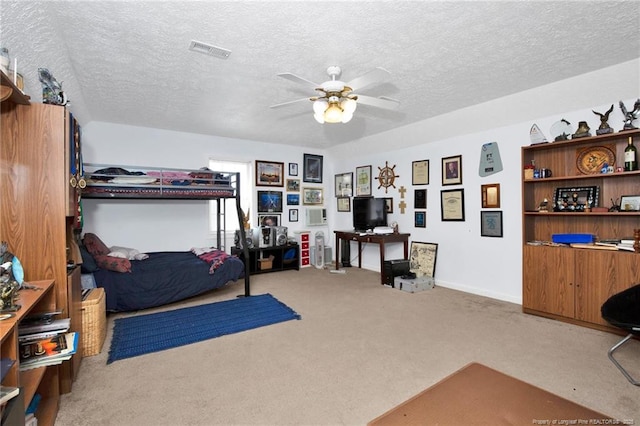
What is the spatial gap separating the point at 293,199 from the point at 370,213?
5.28ft

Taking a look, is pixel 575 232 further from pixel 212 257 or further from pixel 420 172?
pixel 212 257

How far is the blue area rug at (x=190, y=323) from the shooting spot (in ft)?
8.82

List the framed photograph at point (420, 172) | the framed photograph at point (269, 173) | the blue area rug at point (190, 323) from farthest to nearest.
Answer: the framed photograph at point (269, 173)
the framed photograph at point (420, 172)
the blue area rug at point (190, 323)

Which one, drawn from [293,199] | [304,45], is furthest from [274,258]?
[304,45]

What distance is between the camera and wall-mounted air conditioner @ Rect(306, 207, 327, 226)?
631 cm

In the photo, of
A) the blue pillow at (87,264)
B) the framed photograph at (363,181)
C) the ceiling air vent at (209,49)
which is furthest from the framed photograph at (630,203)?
the blue pillow at (87,264)

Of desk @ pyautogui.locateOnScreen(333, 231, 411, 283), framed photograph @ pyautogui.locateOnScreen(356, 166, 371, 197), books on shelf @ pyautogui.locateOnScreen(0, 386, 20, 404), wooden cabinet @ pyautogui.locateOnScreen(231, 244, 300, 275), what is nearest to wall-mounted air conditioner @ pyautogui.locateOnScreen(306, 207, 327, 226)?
wooden cabinet @ pyautogui.locateOnScreen(231, 244, 300, 275)

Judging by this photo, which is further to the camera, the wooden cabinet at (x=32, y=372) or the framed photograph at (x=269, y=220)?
the framed photograph at (x=269, y=220)

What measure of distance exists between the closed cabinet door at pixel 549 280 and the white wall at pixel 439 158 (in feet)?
1.41

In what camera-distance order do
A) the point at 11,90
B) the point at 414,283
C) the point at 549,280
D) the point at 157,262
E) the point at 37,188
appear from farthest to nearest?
the point at 414,283 < the point at 157,262 < the point at 549,280 < the point at 37,188 < the point at 11,90

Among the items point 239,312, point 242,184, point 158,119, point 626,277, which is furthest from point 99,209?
point 626,277

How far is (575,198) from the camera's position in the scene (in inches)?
128

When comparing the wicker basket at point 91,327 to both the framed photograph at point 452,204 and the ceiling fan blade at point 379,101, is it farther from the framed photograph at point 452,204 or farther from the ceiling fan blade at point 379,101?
the framed photograph at point 452,204

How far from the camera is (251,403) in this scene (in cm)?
190
